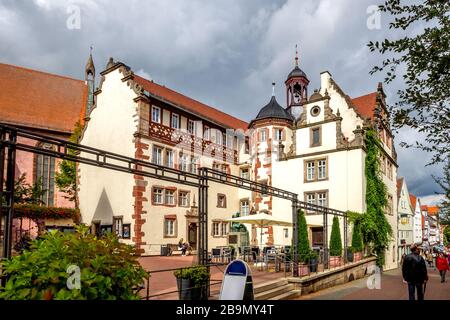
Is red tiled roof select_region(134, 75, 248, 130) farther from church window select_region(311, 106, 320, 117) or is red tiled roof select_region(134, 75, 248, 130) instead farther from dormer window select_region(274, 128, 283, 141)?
church window select_region(311, 106, 320, 117)

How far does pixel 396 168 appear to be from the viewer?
33.6 metres

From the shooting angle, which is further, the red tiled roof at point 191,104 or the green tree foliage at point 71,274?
the red tiled roof at point 191,104

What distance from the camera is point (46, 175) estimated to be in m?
32.2

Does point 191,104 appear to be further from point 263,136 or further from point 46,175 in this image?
point 46,175

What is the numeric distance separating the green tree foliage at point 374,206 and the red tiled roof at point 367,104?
2.31 metres

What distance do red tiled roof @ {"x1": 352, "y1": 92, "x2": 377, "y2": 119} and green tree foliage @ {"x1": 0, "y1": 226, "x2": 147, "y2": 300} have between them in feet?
81.3

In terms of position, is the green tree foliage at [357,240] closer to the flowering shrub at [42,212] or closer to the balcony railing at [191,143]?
the balcony railing at [191,143]

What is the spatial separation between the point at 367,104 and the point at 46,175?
2500 centimetres

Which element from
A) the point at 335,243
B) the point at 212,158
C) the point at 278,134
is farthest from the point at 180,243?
the point at 278,134

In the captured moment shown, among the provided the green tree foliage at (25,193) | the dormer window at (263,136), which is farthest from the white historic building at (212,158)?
the green tree foliage at (25,193)

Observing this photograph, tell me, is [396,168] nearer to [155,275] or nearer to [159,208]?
[159,208]

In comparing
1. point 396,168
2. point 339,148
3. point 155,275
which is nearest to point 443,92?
point 155,275

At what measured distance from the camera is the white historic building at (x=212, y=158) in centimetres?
2494
